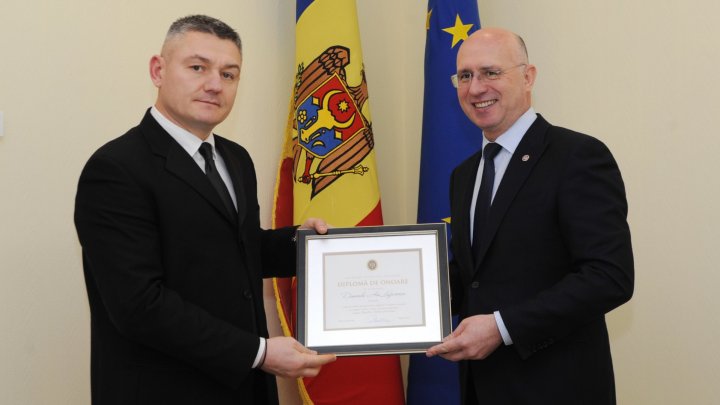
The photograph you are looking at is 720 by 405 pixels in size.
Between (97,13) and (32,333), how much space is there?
1.34 meters

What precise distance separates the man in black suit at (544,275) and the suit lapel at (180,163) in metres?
0.85

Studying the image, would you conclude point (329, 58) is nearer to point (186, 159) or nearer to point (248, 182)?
point (248, 182)

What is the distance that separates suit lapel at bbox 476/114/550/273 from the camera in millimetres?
2371

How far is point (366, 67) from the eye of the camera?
4516 millimetres

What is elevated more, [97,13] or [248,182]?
[97,13]

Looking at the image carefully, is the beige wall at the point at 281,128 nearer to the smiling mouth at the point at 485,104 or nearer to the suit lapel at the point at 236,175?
the suit lapel at the point at 236,175

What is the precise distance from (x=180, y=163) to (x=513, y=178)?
3.50 feet

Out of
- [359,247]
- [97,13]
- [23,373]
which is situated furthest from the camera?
[97,13]

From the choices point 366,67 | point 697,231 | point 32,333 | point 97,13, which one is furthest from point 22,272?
point 697,231

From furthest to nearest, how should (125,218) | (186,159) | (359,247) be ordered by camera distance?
(359,247)
(186,159)
(125,218)

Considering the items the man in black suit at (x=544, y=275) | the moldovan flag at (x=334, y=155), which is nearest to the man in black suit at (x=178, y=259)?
the man in black suit at (x=544, y=275)

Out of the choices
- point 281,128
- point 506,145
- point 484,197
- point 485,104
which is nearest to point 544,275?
point 484,197

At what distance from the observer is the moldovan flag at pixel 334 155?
11.8 ft

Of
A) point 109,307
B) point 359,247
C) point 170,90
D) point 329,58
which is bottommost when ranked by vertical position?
point 109,307
